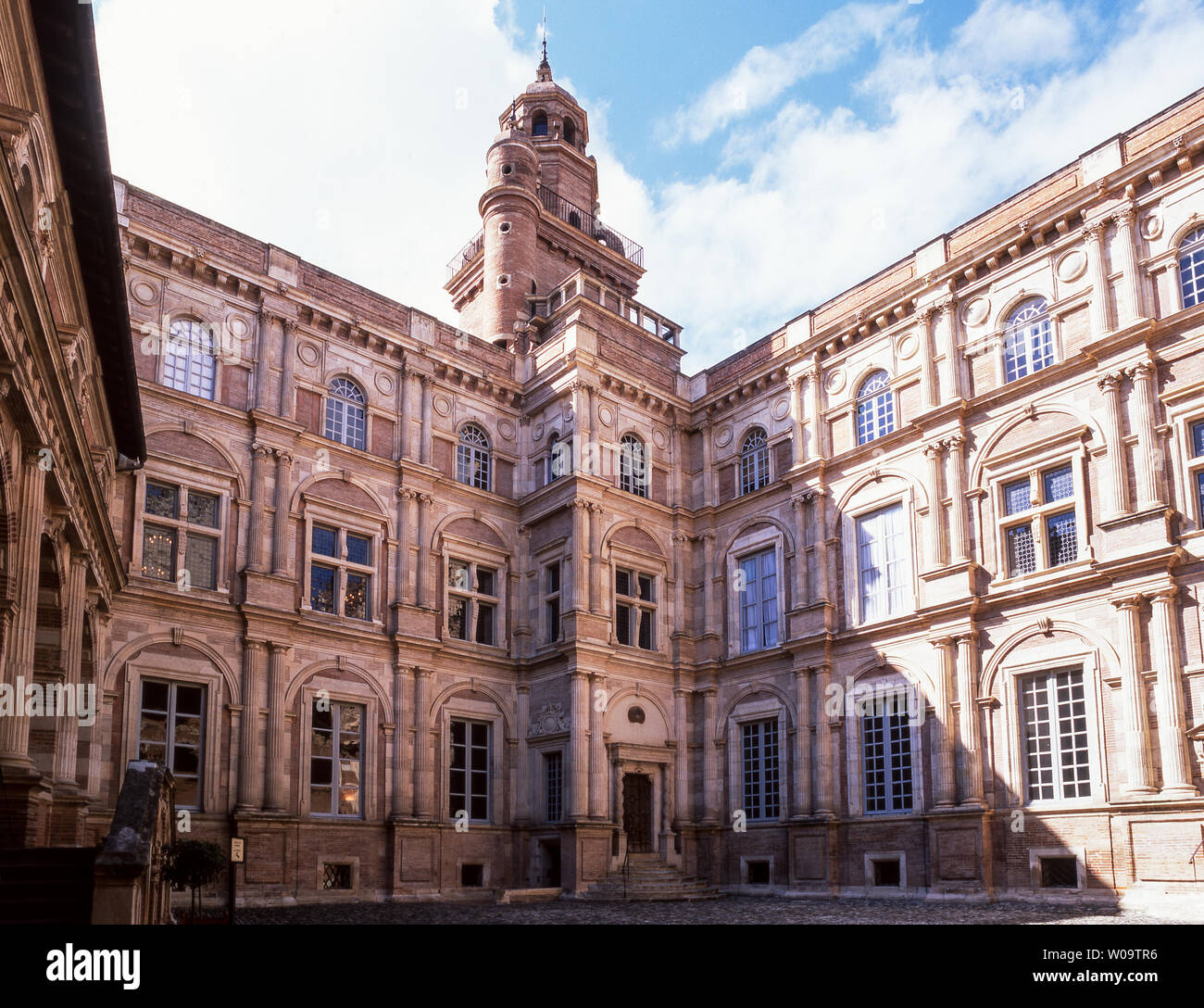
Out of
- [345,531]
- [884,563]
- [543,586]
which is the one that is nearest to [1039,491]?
[884,563]

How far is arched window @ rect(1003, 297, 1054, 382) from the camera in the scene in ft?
82.5

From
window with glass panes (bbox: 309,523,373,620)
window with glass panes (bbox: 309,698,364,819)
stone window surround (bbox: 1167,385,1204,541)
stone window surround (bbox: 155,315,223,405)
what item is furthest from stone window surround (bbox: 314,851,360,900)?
stone window surround (bbox: 1167,385,1204,541)

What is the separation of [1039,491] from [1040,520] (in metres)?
0.65

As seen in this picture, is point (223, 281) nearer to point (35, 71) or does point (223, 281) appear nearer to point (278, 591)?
point (278, 591)

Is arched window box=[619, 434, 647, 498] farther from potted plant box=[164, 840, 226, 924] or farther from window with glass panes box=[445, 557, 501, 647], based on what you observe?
potted plant box=[164, 840, 226, 924]

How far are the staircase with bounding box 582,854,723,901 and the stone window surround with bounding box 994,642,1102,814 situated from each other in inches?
330

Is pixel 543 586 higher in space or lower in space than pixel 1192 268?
lower

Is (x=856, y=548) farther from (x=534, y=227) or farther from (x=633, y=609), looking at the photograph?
(x=534, y=227)

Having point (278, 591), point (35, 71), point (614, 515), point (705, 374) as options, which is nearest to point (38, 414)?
point (35, 71)

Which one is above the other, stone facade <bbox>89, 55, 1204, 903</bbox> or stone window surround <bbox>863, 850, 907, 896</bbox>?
stone facade <bbox>89, 55, 1204, 903</bbox>

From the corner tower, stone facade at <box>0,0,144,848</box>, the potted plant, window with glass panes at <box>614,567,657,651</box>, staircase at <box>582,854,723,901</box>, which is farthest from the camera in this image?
the corner tower

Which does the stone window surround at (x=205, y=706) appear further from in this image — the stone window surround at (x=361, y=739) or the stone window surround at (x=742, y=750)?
the stone window surround at (x=742, y=750)

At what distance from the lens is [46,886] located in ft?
38.1

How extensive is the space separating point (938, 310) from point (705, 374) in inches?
332
